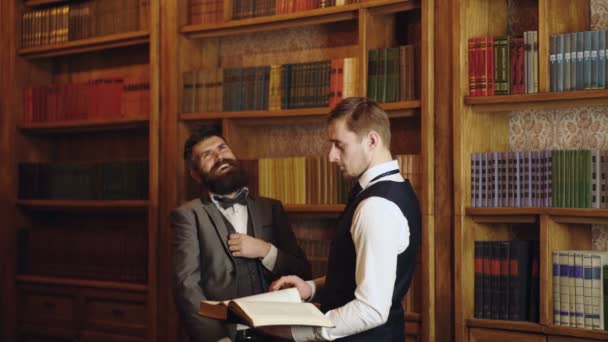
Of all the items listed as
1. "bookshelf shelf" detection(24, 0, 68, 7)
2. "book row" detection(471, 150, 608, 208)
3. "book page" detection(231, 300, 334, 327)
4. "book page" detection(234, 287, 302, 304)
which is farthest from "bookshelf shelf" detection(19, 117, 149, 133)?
"book page" detection(231, 300, 334, 327)

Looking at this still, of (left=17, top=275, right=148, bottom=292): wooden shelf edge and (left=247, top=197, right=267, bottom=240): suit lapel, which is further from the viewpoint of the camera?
(left=17, top=275, right=148, bottom=292): wooden shelf edge

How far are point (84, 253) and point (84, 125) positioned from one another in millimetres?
807

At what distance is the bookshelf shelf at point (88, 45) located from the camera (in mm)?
4453

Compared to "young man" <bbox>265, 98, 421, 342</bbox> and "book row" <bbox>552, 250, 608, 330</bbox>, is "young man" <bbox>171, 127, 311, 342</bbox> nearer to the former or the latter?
"young man" <bbox>265, 98, 421, 342</bbox>

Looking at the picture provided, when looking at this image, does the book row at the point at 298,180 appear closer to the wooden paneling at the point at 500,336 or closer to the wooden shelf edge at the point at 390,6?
the wooden shelf edge at the point at 390,6

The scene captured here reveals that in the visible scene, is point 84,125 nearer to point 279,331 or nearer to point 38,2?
point 38,2

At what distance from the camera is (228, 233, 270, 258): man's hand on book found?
128 inches

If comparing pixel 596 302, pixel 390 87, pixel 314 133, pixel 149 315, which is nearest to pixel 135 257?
pixel 149 315

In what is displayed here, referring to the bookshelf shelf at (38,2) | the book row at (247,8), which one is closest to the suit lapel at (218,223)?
the book row at (247,8)

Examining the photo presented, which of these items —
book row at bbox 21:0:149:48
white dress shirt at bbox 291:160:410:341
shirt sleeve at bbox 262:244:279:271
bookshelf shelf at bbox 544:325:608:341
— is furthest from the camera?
book row at bbox 21:0:149:48

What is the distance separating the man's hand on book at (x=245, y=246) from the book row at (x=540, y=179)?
1.01 meters

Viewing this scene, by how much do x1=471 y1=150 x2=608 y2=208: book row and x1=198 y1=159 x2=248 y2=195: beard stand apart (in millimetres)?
1080

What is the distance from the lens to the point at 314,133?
13.9 ft

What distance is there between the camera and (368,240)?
226 centimetres
